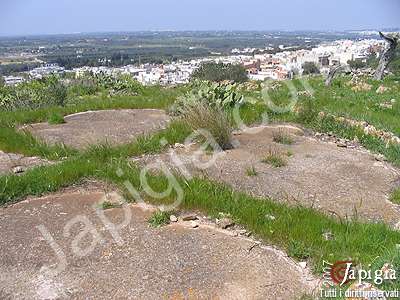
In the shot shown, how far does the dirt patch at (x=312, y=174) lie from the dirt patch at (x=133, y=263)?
4.08 ft

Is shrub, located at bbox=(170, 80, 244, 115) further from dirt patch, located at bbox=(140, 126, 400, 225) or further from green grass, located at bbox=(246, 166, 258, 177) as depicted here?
green grass, located at bbox=(246, 166, 258, 177)

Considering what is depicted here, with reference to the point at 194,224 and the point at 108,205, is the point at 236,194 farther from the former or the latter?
the point at 108,205

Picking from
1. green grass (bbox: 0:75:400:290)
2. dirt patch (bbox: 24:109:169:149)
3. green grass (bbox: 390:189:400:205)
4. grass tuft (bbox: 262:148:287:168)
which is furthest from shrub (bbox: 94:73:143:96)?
green grass (bbox: 390:189:400:205)

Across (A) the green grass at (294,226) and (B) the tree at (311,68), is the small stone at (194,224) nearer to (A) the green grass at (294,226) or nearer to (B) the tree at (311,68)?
(A) the green grass at (294,226)

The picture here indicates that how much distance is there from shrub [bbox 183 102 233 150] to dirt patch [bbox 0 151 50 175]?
6.46ft

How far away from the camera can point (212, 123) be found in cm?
597

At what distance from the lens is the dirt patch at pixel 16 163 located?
534cm

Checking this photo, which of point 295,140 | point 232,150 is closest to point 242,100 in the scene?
point 295,140

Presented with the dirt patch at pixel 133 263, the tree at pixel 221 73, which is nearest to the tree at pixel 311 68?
the tree at pixel 221 73

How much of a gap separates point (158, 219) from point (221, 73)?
17.0 meters

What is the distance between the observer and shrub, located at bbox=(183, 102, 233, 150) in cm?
592

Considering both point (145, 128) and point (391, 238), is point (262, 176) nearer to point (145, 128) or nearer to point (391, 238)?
point (391, 238)

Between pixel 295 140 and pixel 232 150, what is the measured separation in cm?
118

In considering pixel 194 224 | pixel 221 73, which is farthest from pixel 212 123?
pixel 221 73
